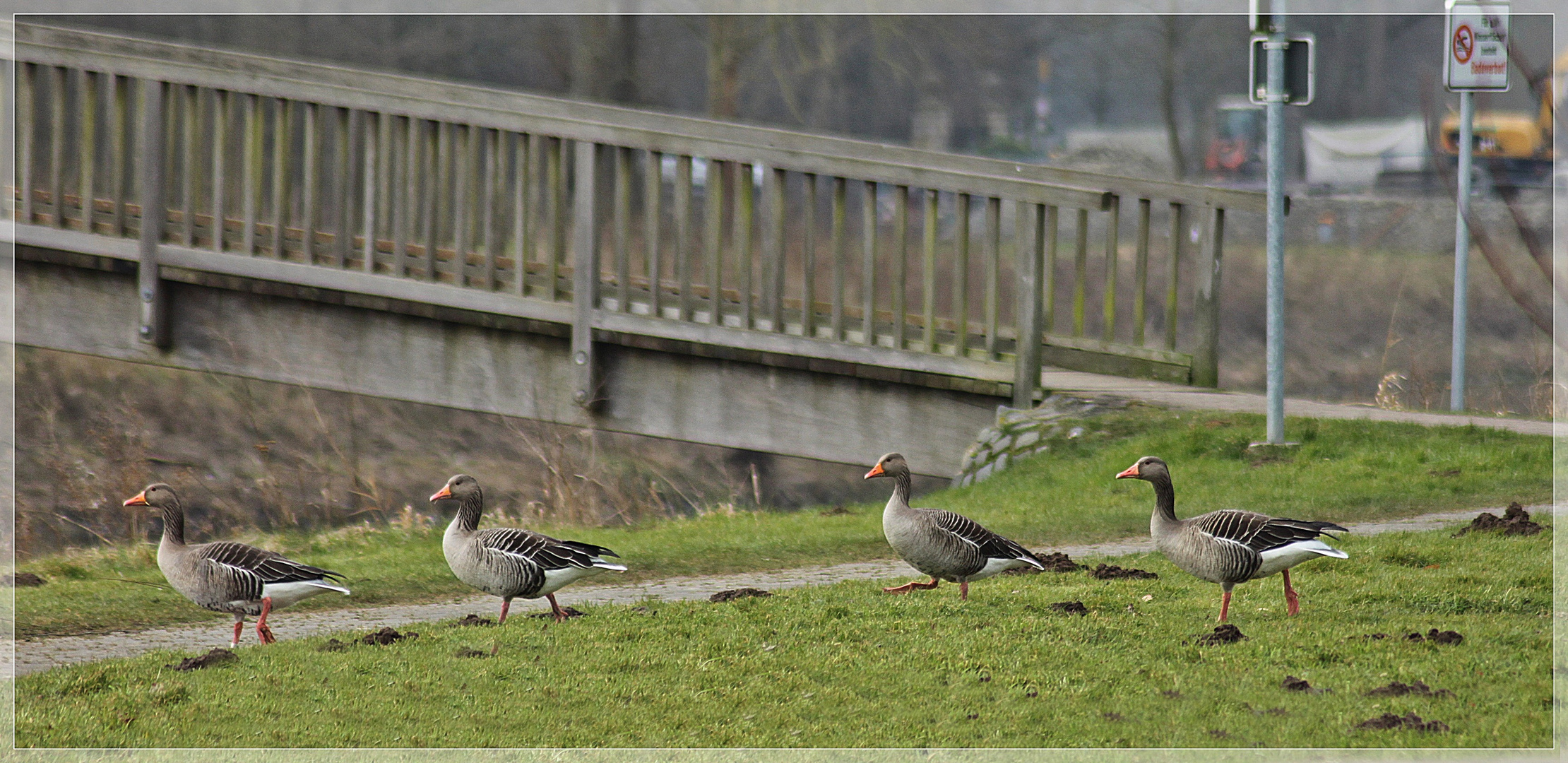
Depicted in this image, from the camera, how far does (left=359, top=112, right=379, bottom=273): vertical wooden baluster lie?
1416 centimetres

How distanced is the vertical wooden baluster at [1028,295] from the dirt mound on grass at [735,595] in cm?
549

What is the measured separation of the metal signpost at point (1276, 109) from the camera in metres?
12.2

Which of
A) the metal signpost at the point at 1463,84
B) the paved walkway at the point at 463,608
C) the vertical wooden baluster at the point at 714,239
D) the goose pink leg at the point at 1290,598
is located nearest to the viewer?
the goose pink leg at the point at 1290,598

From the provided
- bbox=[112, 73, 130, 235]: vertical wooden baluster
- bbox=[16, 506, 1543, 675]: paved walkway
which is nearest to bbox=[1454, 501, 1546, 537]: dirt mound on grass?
bbox=[16, 506, 1543, 675]: paved walkway

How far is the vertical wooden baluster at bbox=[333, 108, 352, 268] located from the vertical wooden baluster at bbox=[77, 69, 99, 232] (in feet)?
7.74

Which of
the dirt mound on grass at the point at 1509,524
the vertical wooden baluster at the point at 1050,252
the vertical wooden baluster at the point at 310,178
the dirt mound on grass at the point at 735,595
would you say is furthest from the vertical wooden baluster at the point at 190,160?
the dirt mound on grass at the point at 1509,524

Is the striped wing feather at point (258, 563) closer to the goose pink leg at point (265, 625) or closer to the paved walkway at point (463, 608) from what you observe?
the goose pink leg at point (265, 625)

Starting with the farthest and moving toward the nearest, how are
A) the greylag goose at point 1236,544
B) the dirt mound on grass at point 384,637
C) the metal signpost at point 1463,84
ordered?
1. the metal signpost at point 1463,84
2. the dirt mound on grass at point 384,637
3. the greylag goose at point 1236,544

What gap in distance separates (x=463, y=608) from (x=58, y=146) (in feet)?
25.6

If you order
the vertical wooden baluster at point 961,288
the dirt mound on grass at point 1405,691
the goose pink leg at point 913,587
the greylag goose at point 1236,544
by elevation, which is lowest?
the goose pink leg at point 913,587

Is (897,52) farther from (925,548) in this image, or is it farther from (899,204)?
Answer: (925,548)

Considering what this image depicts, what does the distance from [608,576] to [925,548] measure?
3140 millimetres

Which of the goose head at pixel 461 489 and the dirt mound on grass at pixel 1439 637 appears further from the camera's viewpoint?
the goose head at pixel 461 489

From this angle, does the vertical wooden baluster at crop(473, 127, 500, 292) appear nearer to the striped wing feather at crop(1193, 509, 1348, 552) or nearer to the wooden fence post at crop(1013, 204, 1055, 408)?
the wooden fence post at crop(1013, 204, 1055, 408)
